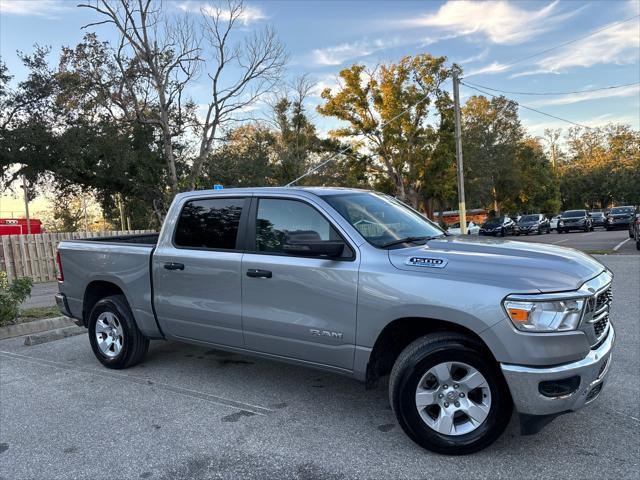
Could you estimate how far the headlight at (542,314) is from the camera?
9.43 feet

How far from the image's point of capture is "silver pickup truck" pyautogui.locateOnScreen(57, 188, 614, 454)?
2918mm

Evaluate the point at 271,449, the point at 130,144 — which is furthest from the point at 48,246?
the point at 271,449

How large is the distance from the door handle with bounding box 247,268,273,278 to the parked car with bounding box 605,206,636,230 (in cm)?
3553

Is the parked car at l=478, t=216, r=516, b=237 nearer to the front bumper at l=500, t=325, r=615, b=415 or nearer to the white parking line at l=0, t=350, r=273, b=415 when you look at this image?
the white parking line at l=0, t=350, r=273, b=415

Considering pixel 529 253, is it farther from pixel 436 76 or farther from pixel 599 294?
pixel 436 76

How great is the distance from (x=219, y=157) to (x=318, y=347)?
26677 millimetres

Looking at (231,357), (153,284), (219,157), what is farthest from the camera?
(219,157)

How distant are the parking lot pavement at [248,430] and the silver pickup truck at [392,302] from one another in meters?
0.35

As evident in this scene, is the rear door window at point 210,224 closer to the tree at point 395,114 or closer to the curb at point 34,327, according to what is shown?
the curb at point 34,327

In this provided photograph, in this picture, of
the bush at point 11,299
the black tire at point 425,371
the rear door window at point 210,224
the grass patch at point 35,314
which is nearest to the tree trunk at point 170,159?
the grass patch at point 35,314

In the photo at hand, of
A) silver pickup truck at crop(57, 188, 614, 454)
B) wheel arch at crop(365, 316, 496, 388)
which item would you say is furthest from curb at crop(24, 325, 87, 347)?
wheel arch at crop(365, 316, 496, 388)

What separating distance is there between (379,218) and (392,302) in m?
0.95

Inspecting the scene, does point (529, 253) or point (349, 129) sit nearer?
point (529, 253)

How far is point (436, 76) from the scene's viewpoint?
36438 mm
